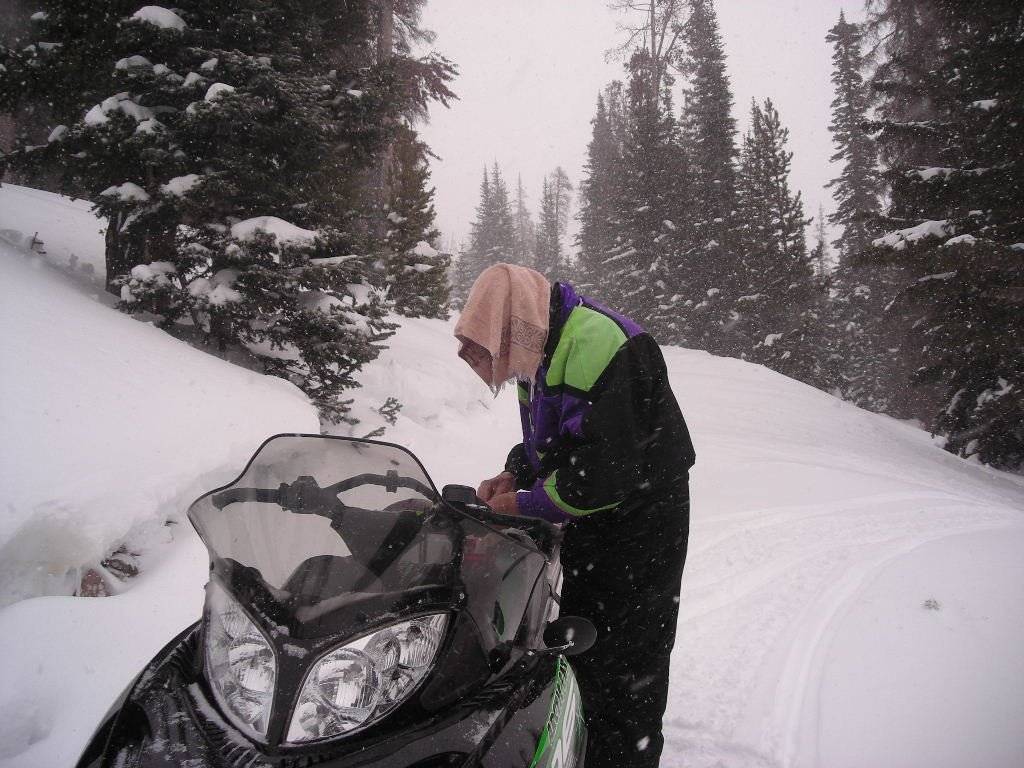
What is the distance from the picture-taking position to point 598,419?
1881 millimetres

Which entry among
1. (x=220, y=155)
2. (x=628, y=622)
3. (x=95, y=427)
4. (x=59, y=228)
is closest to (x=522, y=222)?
(x=59, y=228)

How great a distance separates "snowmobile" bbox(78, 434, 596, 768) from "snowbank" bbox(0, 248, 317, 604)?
1811 mm

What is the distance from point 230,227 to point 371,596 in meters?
5.92

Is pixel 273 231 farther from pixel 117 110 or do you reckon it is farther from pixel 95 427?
pixel 95 427

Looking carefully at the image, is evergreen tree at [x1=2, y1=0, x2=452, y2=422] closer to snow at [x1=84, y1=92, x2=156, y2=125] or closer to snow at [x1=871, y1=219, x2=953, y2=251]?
snow at [x1=84, y1=92, x2=156, y2=125]

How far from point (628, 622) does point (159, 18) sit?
22.9 ft

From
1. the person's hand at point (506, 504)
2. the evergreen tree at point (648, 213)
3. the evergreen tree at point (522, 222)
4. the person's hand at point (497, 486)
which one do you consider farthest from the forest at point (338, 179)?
the evergreen tree at point (522, 222)

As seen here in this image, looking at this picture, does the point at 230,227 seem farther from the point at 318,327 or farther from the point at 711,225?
the point at 711,225

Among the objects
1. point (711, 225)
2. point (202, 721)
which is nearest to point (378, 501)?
point (202, 721)

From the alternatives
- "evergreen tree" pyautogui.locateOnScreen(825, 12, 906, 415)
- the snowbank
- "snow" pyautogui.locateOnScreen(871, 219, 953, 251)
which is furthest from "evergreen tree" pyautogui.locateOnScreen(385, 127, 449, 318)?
"evergreen tree" pyautogui.locateOnScreen(825, 12, 906, 415)

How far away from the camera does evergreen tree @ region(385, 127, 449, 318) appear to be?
12.9 m

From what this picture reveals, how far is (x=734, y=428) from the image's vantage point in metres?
11.9

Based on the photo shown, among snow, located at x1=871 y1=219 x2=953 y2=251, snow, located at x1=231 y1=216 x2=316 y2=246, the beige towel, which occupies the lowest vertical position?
the beige towel

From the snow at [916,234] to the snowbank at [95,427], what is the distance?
31.5ft
